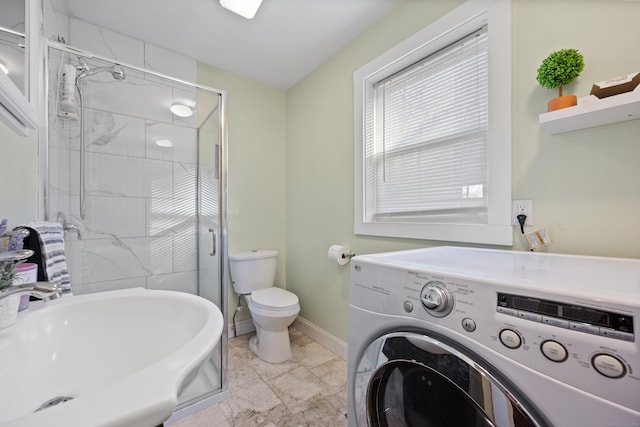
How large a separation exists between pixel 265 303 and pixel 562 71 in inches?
75.1

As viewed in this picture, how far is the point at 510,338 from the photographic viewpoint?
1.70 ft

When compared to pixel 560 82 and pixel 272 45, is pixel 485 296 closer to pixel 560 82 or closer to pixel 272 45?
pixel 560 82

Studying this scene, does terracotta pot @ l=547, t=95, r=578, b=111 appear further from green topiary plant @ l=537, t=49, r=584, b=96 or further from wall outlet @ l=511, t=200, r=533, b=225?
wall outlet @ l=511, t=200, r=533, b=225

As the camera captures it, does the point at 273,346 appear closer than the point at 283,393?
No

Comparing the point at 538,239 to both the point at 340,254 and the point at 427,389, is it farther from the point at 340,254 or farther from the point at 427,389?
the point at 340,254

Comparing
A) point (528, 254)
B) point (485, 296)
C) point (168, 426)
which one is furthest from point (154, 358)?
point (528, 254)

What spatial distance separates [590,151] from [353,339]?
110 cm

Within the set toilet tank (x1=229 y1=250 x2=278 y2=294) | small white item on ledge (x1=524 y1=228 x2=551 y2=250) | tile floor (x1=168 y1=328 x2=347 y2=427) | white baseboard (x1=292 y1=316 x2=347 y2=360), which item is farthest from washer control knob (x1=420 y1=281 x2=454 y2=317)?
toilet tank (x1=229 y1=250 x2=278 y2=294)

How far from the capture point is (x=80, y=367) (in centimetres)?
66

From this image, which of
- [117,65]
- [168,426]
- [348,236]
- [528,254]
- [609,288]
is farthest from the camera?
[348,236]

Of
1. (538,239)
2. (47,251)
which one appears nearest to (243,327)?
(47,251)

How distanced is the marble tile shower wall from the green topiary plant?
193 cm

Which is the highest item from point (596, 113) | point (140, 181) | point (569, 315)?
point (596, 113)

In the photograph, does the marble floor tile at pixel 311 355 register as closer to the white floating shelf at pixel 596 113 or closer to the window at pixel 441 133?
the window at pixel 441 133
